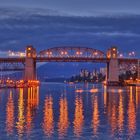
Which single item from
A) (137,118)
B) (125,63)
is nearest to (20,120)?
(137,118)

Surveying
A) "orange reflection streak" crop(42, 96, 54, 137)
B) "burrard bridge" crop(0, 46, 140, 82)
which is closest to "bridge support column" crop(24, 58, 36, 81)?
"burrard bridge" crop(0, 46, 140, 82)

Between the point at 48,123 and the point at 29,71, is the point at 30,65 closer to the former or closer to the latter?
the point at 29,71

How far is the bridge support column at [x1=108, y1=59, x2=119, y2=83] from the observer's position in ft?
513

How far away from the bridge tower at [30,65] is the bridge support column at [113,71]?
22472 millimetres

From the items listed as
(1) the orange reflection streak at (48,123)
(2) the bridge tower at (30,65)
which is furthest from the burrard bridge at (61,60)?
(1) the orange reflection streak at (48,123)

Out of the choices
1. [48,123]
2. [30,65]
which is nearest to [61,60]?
[30,65]

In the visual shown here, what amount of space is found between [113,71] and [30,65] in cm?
2421

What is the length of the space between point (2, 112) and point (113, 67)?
115262mm

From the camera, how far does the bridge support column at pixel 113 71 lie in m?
156

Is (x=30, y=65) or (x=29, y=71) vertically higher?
(x=30, y=65)

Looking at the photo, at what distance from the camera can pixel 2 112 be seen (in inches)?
1743

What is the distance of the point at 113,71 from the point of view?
156500 millimetres

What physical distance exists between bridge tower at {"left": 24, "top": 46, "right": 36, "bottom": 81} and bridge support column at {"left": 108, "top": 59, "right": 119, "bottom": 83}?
73.7 feet

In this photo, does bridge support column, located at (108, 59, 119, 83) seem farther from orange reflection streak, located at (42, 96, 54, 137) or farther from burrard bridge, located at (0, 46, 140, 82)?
orange reflection streak, located at (42, 96, 54, 137)
